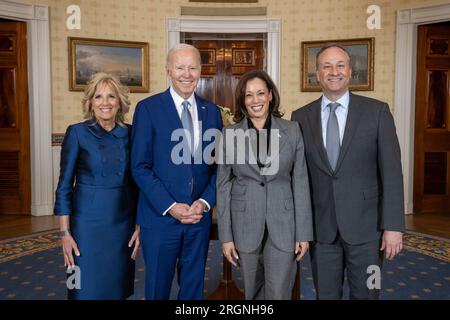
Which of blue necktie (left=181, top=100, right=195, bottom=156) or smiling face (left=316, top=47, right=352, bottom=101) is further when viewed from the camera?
blue necktie (left=181, top=100, right=195, bottom=156)

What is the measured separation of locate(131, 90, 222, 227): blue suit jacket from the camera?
241 cm

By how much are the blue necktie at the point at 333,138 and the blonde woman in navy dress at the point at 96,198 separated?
1.17 meters

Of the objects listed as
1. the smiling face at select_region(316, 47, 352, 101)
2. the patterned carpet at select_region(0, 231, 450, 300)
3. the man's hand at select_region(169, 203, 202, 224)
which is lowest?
the patterned carpet at select_region(0, 231, 450, 300)

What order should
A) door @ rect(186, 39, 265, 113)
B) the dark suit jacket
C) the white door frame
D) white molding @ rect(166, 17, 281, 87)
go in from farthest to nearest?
door @ rect(186, 39, 265, 113) → white molding @ rect(166, 17, 281, 87) → the white door frame → the dark suit jacket

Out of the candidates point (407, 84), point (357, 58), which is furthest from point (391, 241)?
point (357, 58)

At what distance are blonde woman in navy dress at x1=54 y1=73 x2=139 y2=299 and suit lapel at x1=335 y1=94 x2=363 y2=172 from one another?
1.23 meters

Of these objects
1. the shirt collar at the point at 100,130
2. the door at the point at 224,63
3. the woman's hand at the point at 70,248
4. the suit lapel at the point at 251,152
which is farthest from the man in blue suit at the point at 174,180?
the door at the point at 224,63

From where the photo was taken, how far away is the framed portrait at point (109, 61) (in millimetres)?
7242

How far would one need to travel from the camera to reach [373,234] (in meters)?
2.41

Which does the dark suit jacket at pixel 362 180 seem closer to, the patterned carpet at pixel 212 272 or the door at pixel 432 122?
the patterned carpet at pixel 212 272

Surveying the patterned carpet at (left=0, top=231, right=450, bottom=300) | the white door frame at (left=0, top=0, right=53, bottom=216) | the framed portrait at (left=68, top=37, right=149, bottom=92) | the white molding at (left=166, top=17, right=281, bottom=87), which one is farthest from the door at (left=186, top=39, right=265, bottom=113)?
the patterned carpet at (left=0, top=231, right=450, bottom=300)

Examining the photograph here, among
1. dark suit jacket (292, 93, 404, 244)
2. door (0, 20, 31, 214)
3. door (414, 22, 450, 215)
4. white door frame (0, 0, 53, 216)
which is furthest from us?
door (414, 22, 450, 215)

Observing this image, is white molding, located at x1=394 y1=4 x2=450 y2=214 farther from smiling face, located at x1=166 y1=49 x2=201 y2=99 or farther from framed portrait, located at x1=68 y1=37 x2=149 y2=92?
smiling face, located at x1=166 y1=49 x2=201 y2=99

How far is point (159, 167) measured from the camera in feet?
8.16
